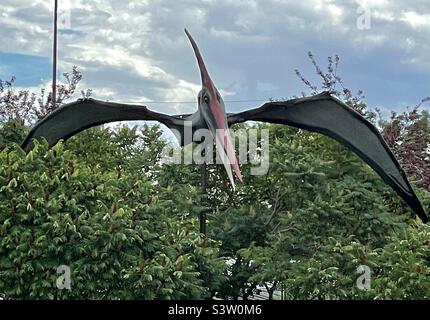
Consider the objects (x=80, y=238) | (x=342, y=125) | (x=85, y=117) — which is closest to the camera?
(x=80, y=238)

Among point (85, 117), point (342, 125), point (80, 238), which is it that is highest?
point (85, 117)

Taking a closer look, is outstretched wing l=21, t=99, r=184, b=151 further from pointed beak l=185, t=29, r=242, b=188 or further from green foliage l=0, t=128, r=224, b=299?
green foliage l=0, t=128, r=224, b=299

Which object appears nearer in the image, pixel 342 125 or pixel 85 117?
pixel 342 125

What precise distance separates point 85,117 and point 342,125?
291 centimetres

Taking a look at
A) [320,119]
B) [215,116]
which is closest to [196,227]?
[215,116]

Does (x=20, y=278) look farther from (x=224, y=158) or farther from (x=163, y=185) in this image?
(x=163, y=185)

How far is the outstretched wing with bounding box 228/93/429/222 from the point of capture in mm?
7863

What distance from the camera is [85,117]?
8.05 metres

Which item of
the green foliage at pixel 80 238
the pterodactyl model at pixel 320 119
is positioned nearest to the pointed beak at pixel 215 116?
the pterodactyl model at pixel 320 119

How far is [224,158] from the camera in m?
7.03

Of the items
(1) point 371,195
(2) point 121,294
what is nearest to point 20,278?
(2) point 121,294

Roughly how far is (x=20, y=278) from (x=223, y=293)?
135 inches

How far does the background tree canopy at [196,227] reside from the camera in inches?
248

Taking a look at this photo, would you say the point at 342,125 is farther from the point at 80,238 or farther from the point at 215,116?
the point at 80,238
